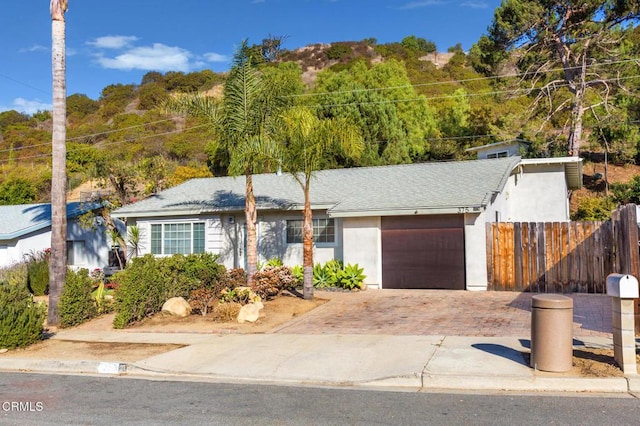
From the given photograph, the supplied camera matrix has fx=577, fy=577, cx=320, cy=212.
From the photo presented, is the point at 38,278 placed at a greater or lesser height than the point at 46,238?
lesser

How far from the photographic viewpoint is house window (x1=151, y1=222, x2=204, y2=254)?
22.4 metres

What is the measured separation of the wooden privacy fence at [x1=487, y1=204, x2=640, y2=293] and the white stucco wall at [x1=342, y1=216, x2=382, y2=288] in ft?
11.2

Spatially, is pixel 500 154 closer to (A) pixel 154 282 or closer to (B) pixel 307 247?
(B) pixel 307 247

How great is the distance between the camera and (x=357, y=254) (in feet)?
61.2

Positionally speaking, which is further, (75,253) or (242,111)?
(75,253)

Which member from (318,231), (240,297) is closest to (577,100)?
(318,231)

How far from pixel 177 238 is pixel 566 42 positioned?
1039 inches

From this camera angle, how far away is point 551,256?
54.7 ft

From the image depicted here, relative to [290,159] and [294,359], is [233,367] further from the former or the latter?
[290,159]

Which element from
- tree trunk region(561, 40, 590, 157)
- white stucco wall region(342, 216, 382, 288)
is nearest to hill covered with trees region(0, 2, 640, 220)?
tree trunk region(561, 40, 590, 157)

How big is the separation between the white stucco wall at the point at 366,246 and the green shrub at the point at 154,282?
443 centimetres

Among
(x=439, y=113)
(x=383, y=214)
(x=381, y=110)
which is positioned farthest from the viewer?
(x=439, y=113)

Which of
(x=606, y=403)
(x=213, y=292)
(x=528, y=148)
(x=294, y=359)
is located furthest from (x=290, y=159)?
(x=528, y=148)

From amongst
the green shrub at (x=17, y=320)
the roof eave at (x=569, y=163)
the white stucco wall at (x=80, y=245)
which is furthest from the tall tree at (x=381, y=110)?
the green shrub at (x=17, y=320)
